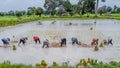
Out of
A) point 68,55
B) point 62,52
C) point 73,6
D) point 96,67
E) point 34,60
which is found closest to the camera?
point 96,67

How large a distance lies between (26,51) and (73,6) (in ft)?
224

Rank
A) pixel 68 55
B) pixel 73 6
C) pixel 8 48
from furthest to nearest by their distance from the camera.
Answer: pixel 73 6
pixel 8 48
pixel 68 55

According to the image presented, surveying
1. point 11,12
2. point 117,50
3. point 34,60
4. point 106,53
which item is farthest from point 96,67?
point 11,12

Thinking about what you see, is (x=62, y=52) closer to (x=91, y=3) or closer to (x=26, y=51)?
(x=26, y=51)

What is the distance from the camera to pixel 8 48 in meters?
16.8

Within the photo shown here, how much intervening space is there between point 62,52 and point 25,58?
229cm

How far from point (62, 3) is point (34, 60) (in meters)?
74.8

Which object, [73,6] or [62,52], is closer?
[62,52]

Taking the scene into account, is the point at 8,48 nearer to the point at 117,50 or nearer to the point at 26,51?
the point at 26,51

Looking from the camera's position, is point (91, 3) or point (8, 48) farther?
point (91, 3)

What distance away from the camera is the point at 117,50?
50.8ft

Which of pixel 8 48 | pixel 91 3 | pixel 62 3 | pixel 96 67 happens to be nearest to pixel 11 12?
pixel 62 3

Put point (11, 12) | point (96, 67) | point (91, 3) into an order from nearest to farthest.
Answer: point (96, 67)
point (91, 3)
point (11, 12)

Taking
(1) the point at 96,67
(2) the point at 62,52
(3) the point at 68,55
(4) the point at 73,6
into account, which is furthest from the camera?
(4) the point at 73,6
